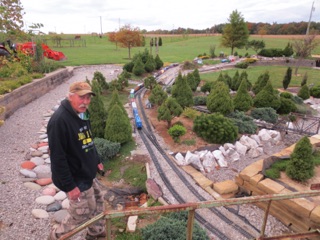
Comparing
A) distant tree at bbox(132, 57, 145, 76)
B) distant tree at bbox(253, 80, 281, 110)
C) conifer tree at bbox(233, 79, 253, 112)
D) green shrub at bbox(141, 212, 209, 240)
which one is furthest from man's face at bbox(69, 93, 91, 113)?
distant tree at bbox(132, 57, 145, 76)

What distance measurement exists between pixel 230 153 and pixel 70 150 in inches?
214

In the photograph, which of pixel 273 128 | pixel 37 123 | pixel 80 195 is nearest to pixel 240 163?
pixel 273 128

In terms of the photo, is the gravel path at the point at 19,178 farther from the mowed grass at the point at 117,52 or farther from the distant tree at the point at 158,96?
the mowed grass at the point at 117,52

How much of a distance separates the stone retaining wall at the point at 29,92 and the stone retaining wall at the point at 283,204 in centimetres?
813

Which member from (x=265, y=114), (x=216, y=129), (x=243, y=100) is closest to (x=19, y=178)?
(x=216, y=129)

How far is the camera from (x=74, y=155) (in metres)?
3.18

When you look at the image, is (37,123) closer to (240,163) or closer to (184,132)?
(184,132)

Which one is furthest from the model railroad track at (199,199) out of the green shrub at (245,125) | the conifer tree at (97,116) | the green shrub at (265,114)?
the green shrub at (265,114)

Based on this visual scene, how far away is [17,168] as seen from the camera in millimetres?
5914

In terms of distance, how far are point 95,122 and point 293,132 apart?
7.51 m

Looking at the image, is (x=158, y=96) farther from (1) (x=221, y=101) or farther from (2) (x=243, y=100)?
(2) (x=243, y=100)

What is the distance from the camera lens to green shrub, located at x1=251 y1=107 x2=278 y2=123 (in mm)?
10016

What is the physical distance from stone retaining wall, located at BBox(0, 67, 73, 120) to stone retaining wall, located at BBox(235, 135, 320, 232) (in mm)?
8132

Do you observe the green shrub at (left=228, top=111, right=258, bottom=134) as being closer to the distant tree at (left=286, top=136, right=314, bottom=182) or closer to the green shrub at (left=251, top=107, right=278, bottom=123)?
the green shrub at (left=251, top=107, right=278, bottom=123)
